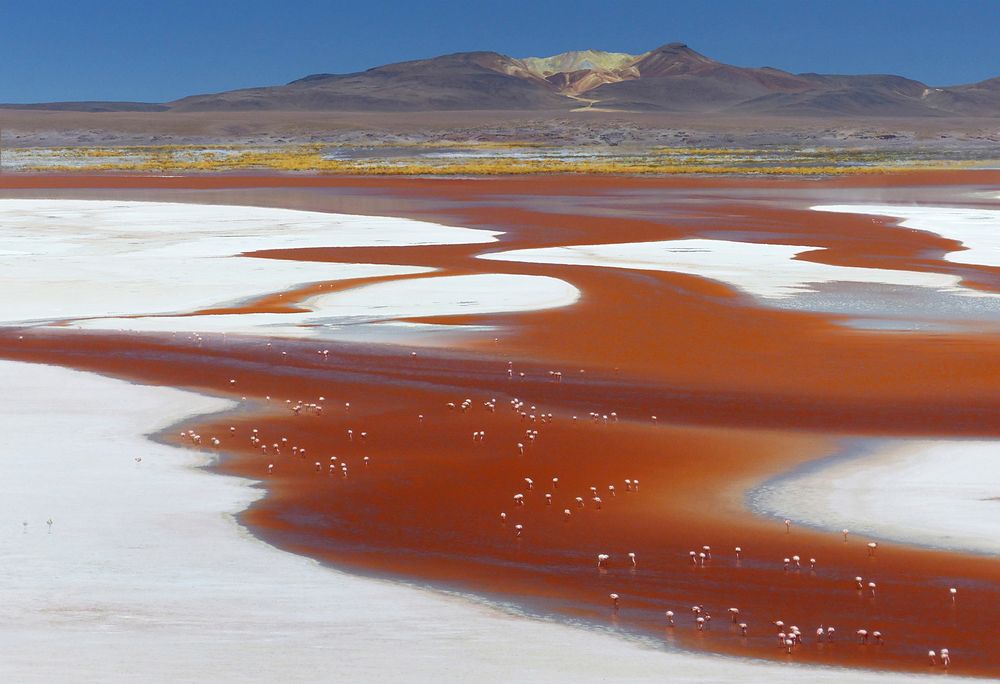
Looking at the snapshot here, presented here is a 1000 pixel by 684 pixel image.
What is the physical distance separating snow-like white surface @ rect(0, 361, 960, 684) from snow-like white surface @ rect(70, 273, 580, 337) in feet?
30.1

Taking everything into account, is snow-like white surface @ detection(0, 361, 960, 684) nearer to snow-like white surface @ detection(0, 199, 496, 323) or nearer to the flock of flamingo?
the flock of flamingo

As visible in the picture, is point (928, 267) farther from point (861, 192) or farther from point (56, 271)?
point (861, 192)

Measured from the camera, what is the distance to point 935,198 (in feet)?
177

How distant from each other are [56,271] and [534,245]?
1120 cm

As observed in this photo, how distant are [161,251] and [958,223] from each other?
21.8 meters

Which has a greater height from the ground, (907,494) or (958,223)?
(958,223)

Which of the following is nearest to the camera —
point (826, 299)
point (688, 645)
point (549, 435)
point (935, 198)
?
point (688, 645)

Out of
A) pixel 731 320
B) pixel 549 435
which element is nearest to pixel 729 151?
pixel 731 320

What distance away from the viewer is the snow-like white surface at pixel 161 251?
1004 inches

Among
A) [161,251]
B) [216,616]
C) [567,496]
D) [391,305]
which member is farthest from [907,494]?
[161,251]

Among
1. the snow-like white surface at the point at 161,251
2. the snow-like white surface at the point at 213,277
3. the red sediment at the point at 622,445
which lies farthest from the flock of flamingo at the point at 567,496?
the snow-like white surface at the point at 161,251

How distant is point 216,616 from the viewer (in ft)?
31.1

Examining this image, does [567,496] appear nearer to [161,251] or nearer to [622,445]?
[622,445]

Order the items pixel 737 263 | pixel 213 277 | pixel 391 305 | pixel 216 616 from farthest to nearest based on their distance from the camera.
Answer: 1. pixel 737 263
2. pixel 213 277
3. pixel 391 305
4. pixel 216 616
